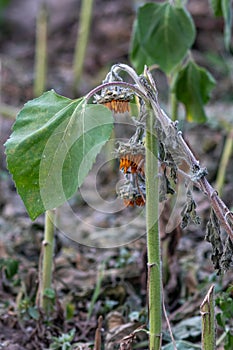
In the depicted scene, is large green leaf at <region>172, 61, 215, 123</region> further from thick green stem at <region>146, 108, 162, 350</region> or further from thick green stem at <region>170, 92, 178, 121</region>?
thick green stem at <region>146, 108, 162, 350</region>

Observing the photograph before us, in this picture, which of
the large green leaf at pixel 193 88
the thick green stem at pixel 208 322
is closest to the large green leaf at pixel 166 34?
the large green leaf at pixel 193 88

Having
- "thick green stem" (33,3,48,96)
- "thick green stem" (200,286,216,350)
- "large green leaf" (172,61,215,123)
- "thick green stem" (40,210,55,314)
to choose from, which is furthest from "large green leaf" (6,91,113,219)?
"thick green stem" (33,3,48,96)

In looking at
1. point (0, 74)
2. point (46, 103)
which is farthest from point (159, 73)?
point (46, 103)

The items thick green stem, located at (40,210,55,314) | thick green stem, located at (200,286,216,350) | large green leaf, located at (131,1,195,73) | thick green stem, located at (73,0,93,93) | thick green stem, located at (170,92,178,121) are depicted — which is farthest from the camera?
thick green stem, located at (73,0,93,93)

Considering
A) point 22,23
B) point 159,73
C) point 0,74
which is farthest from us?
point 22,23

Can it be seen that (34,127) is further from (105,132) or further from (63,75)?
(63,75)
